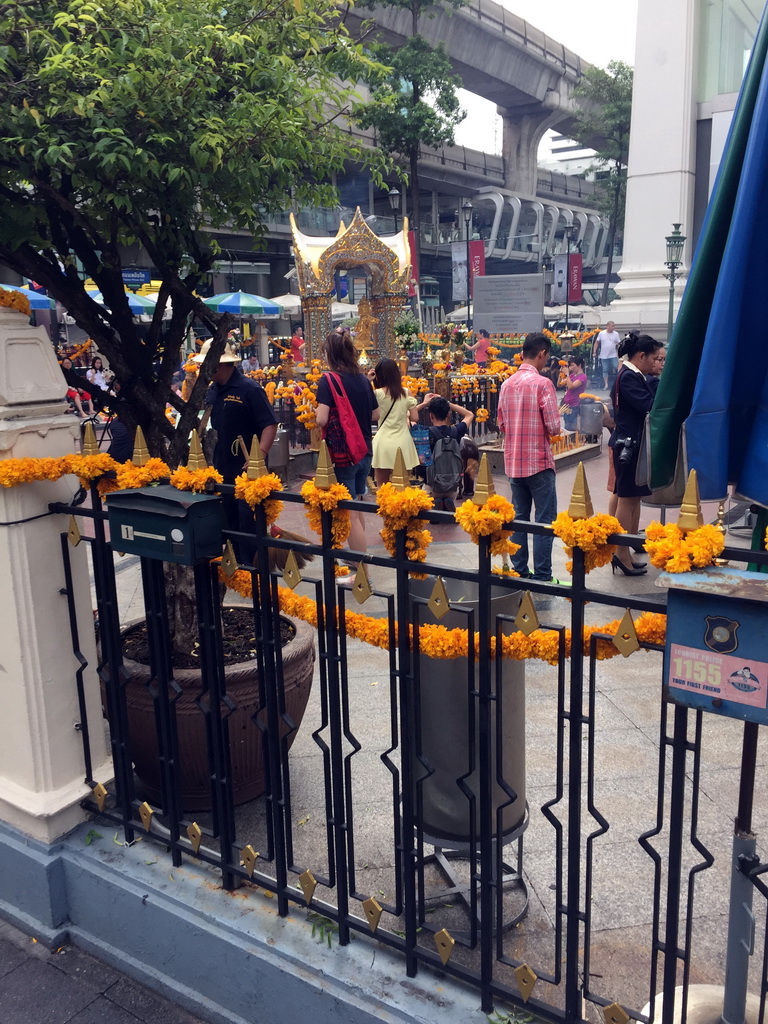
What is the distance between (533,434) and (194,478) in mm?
4146

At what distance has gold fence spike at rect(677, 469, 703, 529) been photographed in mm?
1784

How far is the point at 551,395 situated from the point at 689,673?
191 inches

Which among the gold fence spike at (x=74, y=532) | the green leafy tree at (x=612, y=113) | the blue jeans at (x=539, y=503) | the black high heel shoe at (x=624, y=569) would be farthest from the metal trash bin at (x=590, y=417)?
the green leafy tree at (x=612, y=113)

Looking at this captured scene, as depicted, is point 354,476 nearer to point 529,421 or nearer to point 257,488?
point 529,421

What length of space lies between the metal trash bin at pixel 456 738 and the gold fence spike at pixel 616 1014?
744 millimetres

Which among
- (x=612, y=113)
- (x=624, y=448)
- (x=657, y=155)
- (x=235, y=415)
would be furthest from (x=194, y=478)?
(x=612, y=113)

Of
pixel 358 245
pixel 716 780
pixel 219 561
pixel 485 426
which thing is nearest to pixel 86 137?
pixel 219 561

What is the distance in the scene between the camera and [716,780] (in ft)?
12.6

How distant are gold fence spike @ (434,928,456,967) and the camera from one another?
Answer: 492cm

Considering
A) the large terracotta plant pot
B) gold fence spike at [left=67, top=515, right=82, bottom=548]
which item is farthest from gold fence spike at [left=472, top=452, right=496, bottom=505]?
gold fence spike at [left=67, top=515, right=82, bottom=548]

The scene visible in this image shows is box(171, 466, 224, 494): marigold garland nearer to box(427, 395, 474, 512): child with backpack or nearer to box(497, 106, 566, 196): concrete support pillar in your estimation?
box(427, 395, 474, 512): child with backpack

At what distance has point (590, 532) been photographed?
198 centimetres

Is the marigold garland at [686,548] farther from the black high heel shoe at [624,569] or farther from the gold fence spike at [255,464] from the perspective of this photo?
the black high heel shoe at [624,569]

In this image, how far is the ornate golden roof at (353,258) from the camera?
60.3 ft
